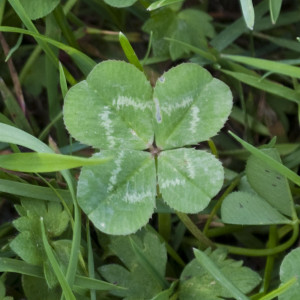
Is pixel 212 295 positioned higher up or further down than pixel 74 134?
further down

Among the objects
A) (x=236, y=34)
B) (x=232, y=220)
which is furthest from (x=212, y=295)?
(x=236, y=34)

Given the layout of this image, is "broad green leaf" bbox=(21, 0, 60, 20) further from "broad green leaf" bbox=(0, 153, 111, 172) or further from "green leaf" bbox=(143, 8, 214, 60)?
"broad green leaf" bbox=(0, 153, 111, 172)

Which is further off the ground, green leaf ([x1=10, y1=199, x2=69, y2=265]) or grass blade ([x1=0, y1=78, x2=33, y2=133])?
grass blade ([x1=0, y1=78, x2=33, y2=133])

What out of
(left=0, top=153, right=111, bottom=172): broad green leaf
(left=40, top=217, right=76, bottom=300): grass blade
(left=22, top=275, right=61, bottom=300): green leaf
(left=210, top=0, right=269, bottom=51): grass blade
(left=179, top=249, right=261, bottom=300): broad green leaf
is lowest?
(left=179, top=249, right=261, bottom=300): broad green leaf

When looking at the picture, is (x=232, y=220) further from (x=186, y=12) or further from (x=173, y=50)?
(x=186, y=12)

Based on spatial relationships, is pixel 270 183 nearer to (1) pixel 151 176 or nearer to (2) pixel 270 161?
(2) pixel 270 161

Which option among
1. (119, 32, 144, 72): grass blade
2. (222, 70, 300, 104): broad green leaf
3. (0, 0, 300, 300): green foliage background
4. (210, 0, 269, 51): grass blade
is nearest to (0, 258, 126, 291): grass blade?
(0, 0, 300, 300): green foliage background

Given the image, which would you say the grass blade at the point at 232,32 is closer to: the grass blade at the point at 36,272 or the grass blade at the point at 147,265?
the grass blade at the point at 147,265
